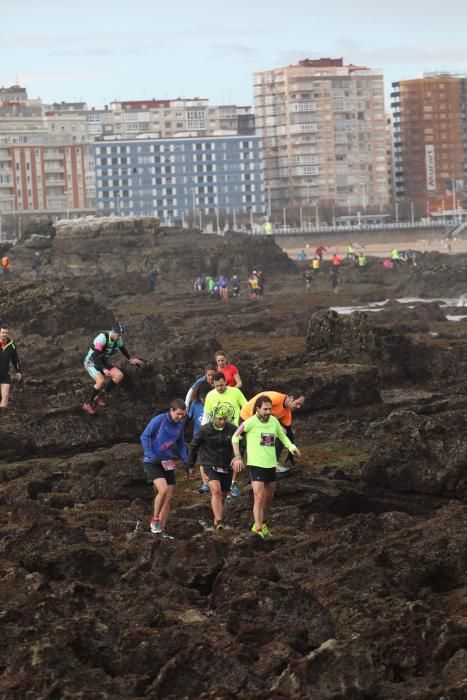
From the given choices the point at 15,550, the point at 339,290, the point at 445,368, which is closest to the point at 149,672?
the point at 15,550

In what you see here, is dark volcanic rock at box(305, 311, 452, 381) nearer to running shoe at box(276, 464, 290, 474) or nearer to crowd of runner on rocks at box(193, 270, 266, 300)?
running shoe at box(276, 464, 290, 474)

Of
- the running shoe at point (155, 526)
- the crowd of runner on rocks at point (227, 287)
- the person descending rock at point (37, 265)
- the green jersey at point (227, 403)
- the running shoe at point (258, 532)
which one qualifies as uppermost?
the green jersey at point (227, 403)

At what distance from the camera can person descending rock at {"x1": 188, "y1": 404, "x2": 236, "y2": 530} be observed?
19.9m

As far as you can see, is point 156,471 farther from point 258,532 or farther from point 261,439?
point 258,532

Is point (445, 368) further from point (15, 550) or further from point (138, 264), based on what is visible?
point (138, 264)

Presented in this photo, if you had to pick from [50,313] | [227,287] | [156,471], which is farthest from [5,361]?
[227,287]

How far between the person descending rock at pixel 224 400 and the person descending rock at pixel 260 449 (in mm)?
1313

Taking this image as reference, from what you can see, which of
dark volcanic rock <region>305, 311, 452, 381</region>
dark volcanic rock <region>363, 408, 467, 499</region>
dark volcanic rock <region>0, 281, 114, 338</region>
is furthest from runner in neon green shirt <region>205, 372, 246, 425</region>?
dark volcanic rock <region>0, 281, 114, 338</region>

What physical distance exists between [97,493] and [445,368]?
13.1 m

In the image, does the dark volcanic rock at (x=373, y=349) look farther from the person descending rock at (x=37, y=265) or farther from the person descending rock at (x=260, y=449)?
the person descending rock at (x=37, y=265)

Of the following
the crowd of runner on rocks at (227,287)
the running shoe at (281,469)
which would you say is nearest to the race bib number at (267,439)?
the running shoe at (281,469)

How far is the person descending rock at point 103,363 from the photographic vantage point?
27109 mm

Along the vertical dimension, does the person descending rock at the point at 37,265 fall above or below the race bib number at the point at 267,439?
below

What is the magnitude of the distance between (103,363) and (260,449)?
8599mm
